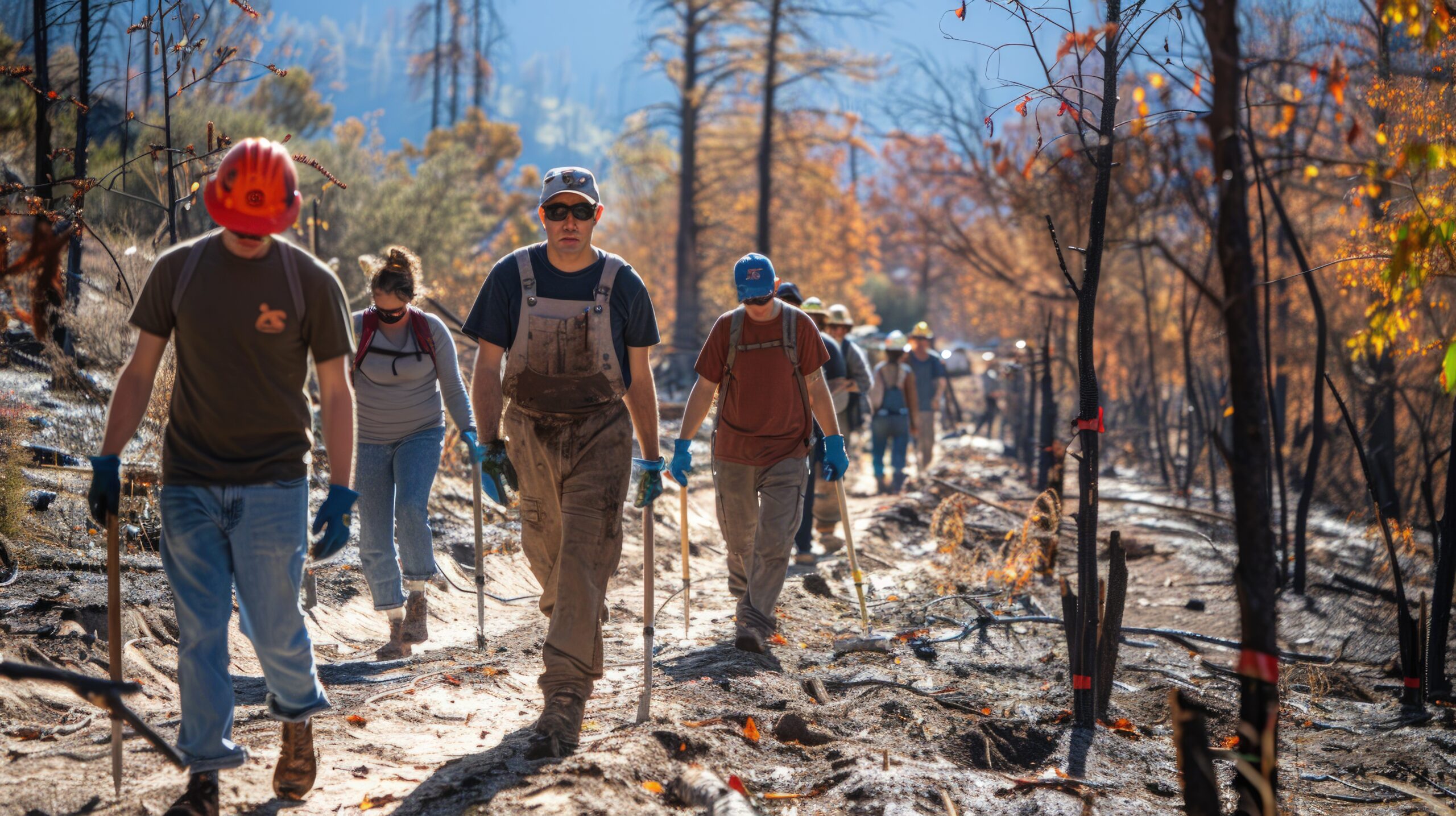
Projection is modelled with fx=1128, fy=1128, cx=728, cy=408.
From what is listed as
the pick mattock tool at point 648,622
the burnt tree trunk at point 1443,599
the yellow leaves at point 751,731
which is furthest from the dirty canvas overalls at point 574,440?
the burnt tree trunk at point 1443,599

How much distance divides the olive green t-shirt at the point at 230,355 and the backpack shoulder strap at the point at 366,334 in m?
2.44

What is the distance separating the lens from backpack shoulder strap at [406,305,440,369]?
581 centimetres

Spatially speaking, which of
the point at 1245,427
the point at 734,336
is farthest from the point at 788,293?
the point at 1245,427

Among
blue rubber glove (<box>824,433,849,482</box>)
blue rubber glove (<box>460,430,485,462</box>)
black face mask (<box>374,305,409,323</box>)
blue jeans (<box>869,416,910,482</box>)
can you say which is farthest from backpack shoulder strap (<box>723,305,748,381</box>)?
blue jeans (<box>869,416,910,482</box>)

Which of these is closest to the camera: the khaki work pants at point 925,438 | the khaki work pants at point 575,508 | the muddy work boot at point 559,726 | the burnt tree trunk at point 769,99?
the muddy work boot at point 559,726

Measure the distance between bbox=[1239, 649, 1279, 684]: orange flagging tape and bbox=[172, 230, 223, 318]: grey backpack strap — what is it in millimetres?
2912

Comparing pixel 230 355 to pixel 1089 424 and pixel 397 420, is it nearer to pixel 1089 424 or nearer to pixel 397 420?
pixel 397 420

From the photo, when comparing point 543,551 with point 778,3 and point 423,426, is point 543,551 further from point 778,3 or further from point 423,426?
point 778,3

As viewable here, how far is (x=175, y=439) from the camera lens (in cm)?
320

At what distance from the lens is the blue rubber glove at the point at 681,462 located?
5.70m

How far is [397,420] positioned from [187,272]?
8.71ft

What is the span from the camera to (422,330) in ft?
19.1

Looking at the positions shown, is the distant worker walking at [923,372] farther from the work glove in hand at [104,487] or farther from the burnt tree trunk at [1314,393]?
the work glove in hand at [104,487]

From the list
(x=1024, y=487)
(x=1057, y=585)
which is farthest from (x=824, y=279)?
(x=1057, y=585)
